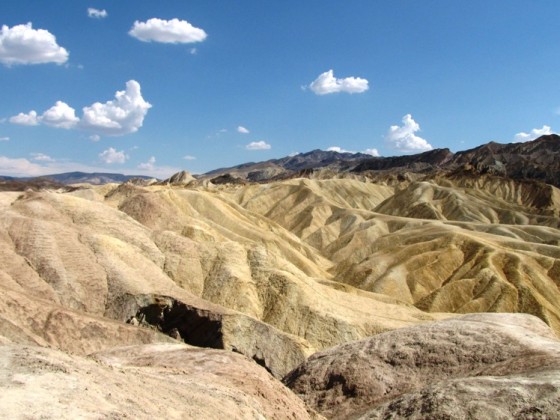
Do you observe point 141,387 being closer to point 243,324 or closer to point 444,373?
point 444,373

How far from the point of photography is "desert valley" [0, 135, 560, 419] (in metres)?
13.9

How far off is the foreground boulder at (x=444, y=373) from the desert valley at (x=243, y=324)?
0.20 ft

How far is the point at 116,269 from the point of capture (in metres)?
34.9

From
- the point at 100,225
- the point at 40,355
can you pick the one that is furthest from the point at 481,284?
the point at 40,355

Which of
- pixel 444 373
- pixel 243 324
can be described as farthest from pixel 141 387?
pixel 243 324

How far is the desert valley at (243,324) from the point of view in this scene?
13891 mm

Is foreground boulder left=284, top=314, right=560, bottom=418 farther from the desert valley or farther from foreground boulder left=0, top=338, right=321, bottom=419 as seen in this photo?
foreground boulder left=0, top=338, right=321, bottom=419

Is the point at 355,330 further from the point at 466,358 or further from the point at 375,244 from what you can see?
the point at 375,244

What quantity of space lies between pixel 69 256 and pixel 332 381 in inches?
843

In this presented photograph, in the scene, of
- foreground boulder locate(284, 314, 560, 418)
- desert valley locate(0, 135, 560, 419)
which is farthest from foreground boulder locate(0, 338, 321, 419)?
foreground boulder locate(284, 314, 560, 418)

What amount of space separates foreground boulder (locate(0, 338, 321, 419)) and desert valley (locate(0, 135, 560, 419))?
57 mm

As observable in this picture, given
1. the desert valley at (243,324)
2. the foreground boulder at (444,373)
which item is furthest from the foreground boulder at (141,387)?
the foreground boulder at (444,373)

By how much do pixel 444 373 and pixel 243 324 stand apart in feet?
52.6

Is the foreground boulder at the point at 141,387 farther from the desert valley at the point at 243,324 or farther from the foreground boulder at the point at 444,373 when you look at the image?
the foreground boulder at the point at 444,373
